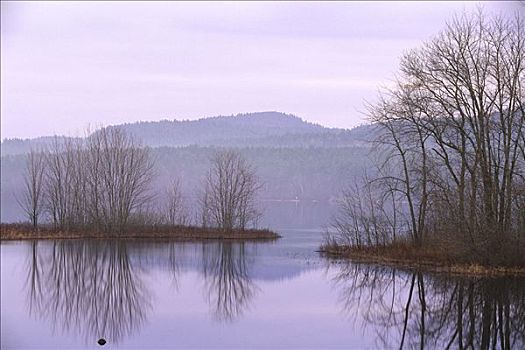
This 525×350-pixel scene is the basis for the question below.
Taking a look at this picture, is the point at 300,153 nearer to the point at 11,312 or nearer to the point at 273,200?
the point at 273,200

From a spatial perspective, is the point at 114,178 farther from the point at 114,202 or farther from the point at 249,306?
the point at 249,306

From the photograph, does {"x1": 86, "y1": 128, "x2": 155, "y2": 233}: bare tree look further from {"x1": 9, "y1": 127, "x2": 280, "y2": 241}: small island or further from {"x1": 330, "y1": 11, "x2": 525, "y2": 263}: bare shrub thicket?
{"x1": 330, "y1": 11, "x2": 525, "y2": 263}: bare shrub thicket

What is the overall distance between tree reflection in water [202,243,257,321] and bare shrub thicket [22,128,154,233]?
13.8m

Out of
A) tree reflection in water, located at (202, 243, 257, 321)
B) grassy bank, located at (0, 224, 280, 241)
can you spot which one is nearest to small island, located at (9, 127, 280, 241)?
grassy bank, located at (0, 224, 280, 241)

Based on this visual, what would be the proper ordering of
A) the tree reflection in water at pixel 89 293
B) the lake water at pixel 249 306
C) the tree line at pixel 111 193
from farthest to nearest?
the tree line at pixel 111 193 < the tree reflection in water at pixel 89 293 < the lake water at pixel 249 306

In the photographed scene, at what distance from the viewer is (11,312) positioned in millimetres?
16266

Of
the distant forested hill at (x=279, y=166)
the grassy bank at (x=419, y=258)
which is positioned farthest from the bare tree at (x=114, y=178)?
the distant forested hill at (x=279, y=166)

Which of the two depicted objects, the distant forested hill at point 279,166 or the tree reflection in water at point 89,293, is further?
the distant forested hill at point 279,166

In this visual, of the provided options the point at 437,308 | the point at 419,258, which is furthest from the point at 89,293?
the point at 419,258

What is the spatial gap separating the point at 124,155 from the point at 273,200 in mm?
97043

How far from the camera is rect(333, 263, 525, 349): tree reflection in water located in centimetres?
1279

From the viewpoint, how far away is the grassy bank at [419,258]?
22.4 meters

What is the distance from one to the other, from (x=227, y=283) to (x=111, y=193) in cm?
2789

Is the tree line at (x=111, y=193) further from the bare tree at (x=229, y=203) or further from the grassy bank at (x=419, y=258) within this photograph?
the grassy bank at (x=419, y=258)
